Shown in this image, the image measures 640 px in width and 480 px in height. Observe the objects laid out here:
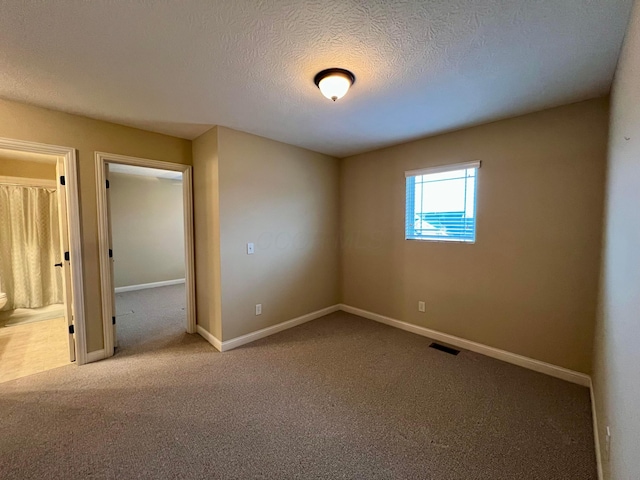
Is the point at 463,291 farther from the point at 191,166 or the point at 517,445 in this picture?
the point at 191,166

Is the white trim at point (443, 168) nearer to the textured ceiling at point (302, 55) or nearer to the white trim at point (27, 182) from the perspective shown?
the textured ceiling at point (302, 55)

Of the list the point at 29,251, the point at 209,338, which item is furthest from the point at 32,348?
the point at 29,251

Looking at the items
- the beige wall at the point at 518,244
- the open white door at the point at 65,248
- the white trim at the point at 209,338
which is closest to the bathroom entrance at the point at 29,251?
the open white door at the point at 65,248

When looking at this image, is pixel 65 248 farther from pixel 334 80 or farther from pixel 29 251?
pixel 334 80

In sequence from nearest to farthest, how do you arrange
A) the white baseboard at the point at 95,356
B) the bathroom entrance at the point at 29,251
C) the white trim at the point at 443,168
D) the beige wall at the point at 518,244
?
the beige wall at the point at 518,244, the white baseboard at the point at 95,356, the white trim at the point at 443,168, the bathroom entrance at the point at 29,251

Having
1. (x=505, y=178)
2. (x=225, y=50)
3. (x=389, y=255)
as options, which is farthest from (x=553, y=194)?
(x=225, y=50)

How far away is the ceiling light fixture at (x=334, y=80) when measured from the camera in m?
1.78

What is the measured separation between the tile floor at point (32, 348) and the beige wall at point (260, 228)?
139 centimetres

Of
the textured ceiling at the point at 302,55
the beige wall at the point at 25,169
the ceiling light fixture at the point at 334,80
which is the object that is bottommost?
the beige wall at the point at 25,169

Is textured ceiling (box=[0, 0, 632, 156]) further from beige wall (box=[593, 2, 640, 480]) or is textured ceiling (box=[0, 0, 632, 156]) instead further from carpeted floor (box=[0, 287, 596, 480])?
carpeted floor (box=[0, 287, 596, 480])

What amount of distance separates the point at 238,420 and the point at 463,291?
2482mm

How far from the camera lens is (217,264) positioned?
2912 mm

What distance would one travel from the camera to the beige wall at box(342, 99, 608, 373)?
2240 millimetres

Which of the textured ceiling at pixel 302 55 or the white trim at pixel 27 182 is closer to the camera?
the textured ceiling at pixel 302 55
